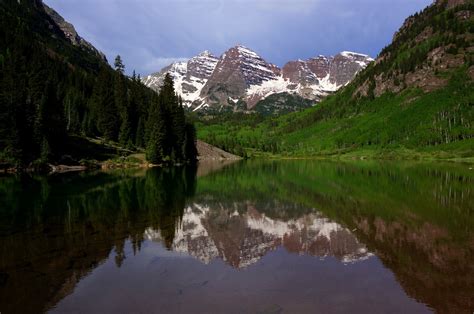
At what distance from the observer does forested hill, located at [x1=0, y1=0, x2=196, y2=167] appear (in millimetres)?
89938

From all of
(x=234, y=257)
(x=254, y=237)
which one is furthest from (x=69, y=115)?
(x=234, y=257)

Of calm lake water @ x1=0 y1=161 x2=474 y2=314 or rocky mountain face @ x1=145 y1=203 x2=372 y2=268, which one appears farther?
rocky mountain face @ x1=145 y1=203 x2=372 y2=268

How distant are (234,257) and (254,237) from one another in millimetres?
5643

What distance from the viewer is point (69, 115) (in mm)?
139125

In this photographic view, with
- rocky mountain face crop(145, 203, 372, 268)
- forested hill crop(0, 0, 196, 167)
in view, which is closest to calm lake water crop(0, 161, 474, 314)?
rocky mountain face crop(145, 203, 372, 268)

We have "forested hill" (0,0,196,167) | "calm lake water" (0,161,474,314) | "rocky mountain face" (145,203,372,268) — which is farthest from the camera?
"forested hill" (0,0,196,167)

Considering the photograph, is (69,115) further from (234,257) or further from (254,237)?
(234,257)

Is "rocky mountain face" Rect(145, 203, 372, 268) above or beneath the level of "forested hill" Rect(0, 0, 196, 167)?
beneath

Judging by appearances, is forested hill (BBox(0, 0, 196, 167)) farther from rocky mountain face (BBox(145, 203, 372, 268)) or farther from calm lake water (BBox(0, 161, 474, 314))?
rocky mountain face (BBox(145, 203, 372, 268))

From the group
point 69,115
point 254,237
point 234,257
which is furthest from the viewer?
point 69,115

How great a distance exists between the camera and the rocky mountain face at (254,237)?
23516 mm

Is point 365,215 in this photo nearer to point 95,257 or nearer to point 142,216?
point 142,216

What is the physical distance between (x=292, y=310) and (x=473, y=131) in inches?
8531

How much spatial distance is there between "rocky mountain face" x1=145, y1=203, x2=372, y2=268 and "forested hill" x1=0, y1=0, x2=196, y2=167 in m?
68.2
